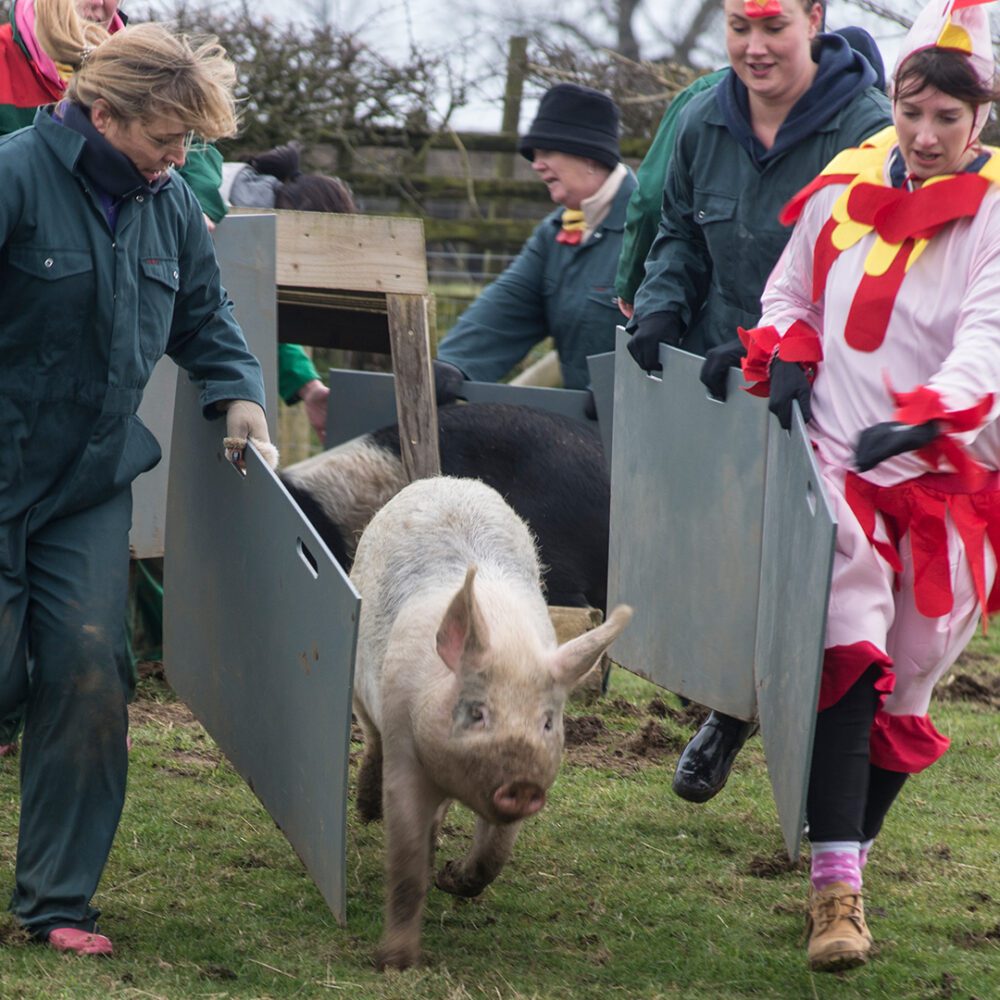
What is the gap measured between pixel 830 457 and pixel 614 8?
19.0 meters

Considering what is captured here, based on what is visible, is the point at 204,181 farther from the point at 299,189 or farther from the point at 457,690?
the point at 457,690

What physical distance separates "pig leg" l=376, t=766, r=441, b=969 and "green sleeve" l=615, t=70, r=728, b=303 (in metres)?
2.11

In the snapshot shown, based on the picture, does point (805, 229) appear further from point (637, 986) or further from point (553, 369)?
point (553, 369)

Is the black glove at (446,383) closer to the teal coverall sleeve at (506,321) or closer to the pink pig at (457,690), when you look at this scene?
the teal coverall sleeve at (506,321)

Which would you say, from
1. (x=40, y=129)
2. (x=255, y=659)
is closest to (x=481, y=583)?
(x=255, y=659)

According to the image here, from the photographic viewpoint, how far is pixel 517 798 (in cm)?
352

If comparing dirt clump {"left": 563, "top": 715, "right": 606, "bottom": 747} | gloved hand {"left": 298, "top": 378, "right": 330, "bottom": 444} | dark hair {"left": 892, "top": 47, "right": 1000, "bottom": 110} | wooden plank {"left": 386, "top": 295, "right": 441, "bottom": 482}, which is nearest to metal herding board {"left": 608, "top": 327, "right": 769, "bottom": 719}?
dark hair {"left": 892, "top": 47, "right": 1000, "bottom": 110}

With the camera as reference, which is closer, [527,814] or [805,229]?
[527,814]

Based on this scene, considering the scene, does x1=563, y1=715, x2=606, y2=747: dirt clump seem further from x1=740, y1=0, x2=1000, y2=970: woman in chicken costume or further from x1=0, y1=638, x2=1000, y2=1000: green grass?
x1=740, y1=0, x2=1000, y2=970: woman in chicken costume

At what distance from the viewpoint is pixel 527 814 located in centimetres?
354

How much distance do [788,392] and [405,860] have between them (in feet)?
4.51

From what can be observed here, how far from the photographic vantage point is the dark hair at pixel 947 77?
141 inches

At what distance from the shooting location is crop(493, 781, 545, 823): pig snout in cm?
351

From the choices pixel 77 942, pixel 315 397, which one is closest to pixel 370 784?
pixel 77 942
